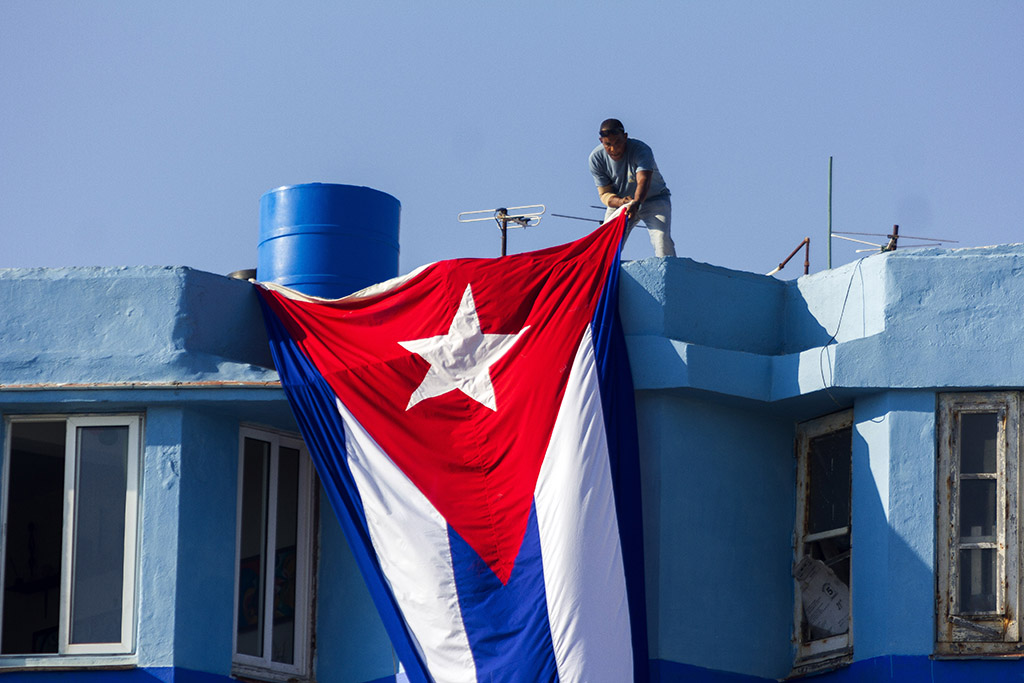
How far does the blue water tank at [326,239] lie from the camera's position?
16828 mm

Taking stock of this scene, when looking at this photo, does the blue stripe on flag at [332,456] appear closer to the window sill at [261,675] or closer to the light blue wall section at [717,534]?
the window sill at [261,675]

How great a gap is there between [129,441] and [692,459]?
14.6 feet

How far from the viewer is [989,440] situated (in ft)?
47.9

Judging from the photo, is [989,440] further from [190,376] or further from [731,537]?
[190,376]

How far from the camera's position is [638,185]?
52.0 ft

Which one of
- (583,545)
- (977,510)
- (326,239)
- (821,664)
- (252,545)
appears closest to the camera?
(583,545)

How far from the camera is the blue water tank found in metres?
16.8

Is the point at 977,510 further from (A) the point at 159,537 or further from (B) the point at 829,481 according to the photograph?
(A) the point at 159,537

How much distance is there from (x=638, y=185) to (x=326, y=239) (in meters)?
2.90

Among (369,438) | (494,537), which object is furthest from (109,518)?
(494,537)

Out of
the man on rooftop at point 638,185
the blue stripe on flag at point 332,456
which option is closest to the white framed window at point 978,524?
the man on rooftop at point 638,185

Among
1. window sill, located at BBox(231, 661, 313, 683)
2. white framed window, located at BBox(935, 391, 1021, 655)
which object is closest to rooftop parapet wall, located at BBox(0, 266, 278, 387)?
window sill, located at BBox(231, 661, 313, 683)

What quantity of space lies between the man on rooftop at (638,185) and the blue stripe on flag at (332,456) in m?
2.88

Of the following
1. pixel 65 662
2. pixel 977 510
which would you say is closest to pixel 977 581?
pixel 977 510
